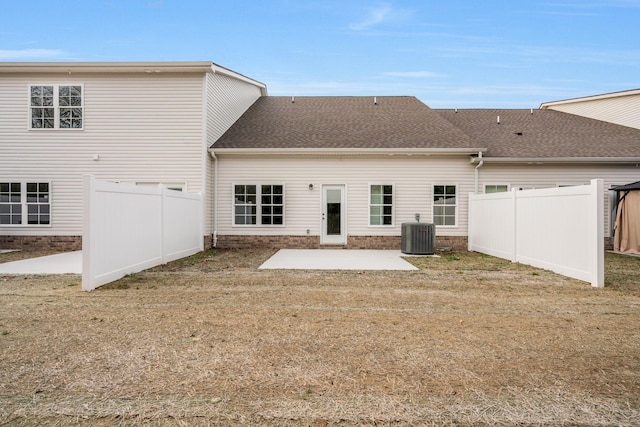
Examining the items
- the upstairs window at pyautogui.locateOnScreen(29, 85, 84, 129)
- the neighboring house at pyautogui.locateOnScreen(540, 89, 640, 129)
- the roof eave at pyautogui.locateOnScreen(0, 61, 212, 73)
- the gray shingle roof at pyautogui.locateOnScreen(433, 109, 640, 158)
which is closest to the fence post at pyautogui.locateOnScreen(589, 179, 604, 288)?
the gray shingle roof at pyautogui.locateOnScreen(433, 109, 640, 158)

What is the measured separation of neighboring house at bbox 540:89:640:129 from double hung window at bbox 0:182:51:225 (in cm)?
2268

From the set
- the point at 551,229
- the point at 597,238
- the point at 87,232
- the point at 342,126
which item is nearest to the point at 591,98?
the point at 342,126

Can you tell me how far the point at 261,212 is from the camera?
1389 cm

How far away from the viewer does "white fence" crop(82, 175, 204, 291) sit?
675cm

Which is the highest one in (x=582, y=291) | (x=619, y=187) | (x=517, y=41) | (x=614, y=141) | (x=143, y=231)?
(x=517, y=41)

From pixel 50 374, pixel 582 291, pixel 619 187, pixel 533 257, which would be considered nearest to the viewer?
pixel 50 374

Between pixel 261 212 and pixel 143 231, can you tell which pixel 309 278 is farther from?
pixel 261 212

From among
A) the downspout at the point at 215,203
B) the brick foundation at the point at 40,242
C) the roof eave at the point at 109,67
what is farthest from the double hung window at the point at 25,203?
the downspout at the point at 215,203

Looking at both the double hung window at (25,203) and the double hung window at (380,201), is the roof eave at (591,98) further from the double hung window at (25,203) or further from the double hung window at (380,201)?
the double hung window at (25,203)

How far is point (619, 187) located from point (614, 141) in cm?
307

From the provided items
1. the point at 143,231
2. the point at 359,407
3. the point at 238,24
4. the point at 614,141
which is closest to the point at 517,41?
the point at 614,141

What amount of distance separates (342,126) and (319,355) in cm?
1278

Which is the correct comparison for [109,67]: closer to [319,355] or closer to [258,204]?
[258,204]

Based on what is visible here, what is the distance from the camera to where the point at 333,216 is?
13945 millimetres
